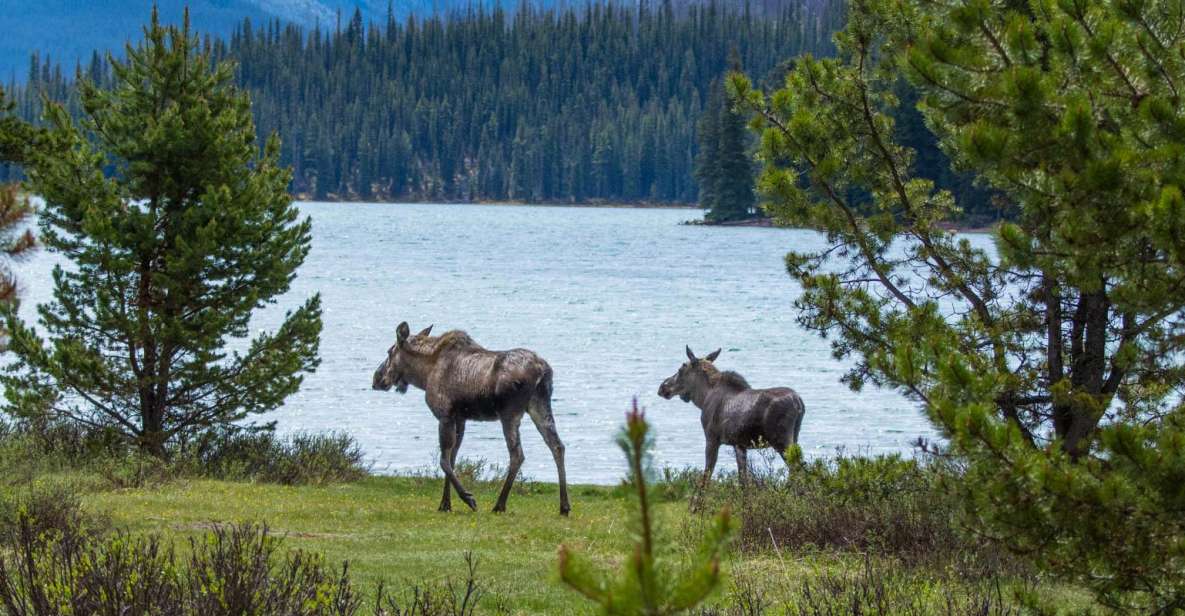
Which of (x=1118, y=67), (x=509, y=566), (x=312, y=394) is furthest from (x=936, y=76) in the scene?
(x=312, y=394)

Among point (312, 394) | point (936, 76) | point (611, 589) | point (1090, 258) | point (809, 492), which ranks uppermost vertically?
point (936, 76)

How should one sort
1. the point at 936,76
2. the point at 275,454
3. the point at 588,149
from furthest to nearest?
the point at 588,149
the point at 275,454
the point at 936,76

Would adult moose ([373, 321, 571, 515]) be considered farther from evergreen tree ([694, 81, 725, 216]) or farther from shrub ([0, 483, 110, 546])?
evergreen tree ([694, 81, 725, 216])

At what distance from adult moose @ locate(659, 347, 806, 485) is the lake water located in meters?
1.45

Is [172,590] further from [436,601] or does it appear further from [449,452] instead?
[449,452]

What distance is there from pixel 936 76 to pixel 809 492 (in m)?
6.44

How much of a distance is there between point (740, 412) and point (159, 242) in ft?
24.1

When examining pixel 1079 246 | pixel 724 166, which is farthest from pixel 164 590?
pixel 724 166

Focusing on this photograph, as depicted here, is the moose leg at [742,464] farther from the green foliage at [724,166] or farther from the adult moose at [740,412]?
the green foliage at [724,166]

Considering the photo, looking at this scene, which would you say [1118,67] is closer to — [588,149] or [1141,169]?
[1141,169]

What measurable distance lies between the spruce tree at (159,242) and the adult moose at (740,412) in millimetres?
5093

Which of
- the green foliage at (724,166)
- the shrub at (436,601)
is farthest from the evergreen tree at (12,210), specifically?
the green foliage at (724,166)

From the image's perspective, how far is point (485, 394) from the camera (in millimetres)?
15938

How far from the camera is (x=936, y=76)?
7273mm
